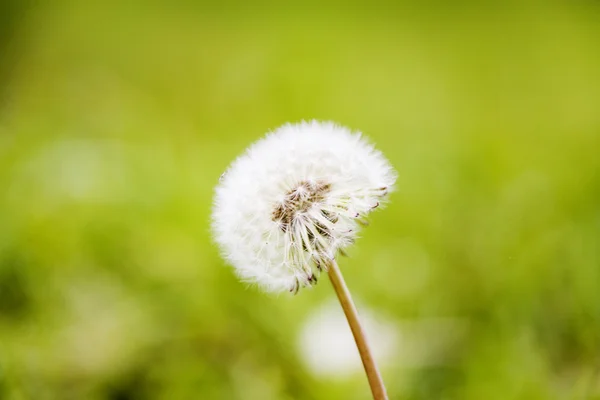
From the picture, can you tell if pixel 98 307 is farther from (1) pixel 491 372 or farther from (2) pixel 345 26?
(2) pixel 345 26

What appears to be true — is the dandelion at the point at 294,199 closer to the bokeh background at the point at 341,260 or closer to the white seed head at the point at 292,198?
the white seed head at the point at 292,198

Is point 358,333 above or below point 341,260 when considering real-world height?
below

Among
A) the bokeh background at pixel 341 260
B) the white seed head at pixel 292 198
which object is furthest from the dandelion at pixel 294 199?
the bokeh background at pixel 341 260

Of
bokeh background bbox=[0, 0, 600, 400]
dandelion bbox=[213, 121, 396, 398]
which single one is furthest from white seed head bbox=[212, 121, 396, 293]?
bokeh background bbox=[0, 0, 600, 400]

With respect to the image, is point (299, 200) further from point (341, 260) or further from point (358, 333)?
point (341, 260)

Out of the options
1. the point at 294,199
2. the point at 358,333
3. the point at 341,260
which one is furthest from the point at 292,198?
the point at 341,260

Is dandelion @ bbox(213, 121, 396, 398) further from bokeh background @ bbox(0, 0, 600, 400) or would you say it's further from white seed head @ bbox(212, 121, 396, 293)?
bokeh background @ bbox(0, 0, 600, 400)

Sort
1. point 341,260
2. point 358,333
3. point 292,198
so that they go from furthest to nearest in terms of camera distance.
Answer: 1. point 341,260
2. point 292,198
3. point 358,333
